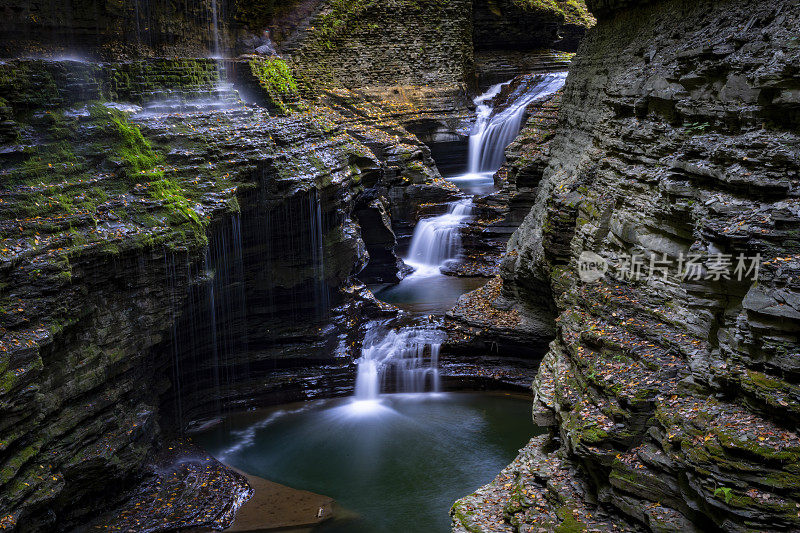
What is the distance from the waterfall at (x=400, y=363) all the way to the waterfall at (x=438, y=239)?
19.1ft

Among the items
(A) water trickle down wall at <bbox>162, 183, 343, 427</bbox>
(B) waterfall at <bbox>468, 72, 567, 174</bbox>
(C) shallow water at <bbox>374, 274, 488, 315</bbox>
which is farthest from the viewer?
(B) waterfall at <bbox>468, 72, 567, 174</bbox>

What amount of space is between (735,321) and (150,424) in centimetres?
955

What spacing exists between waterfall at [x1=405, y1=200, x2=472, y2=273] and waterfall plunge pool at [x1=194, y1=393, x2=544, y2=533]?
741cm

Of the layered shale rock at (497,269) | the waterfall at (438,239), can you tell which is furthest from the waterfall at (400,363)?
the waterfall at (438,239)

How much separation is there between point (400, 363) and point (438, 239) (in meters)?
7.18

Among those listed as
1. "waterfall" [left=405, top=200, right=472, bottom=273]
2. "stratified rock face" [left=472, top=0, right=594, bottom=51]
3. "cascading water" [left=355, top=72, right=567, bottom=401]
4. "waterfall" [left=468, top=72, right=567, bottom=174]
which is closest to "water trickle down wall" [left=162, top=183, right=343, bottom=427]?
"cascading water" [left=355, top=72, right=567, bottom=401]

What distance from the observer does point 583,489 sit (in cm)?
780

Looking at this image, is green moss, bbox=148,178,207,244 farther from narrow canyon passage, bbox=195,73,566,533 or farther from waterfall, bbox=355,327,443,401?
waterfall, bbox=355,327,443,401

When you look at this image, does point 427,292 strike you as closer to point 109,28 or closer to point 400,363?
point 400,363

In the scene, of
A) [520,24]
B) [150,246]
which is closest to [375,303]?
[150,246]

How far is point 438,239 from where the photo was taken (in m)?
21.4

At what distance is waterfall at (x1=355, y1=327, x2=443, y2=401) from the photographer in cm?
1485

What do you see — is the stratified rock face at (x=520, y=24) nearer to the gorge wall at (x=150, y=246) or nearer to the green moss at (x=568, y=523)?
the gorge wall at (x=150, y=246)

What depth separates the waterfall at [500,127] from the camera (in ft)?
82.4
